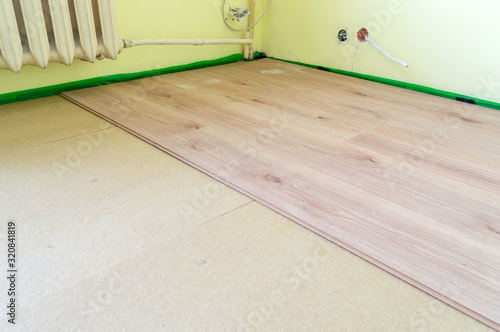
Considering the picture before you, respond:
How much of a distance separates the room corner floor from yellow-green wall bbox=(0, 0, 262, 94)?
26.7 inches

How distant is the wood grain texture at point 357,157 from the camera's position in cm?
86

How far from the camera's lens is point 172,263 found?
2.60 ft

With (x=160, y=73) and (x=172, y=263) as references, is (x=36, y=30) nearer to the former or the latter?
(x=160, y=73)

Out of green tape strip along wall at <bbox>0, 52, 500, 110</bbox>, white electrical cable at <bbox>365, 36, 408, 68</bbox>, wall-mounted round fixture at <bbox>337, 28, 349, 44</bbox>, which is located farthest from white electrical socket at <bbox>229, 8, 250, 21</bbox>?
white electrical cable at <bbox>365, 36, 408, 68</bbox>

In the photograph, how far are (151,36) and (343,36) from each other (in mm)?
1154

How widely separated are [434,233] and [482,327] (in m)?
0.27

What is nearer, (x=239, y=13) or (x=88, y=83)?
(x=88, y=83)

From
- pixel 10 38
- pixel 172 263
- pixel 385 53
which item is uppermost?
pixel 10 38

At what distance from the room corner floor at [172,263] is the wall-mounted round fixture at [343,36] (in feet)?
5.27

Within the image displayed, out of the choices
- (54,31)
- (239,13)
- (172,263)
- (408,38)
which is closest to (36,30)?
(54,31)

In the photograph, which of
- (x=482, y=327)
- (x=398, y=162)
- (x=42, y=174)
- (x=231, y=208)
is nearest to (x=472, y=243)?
(x=482, y=327)

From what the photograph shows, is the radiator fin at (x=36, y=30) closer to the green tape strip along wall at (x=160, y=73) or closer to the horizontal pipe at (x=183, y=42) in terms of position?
the green tape strip along wall at (x=160, y=73)

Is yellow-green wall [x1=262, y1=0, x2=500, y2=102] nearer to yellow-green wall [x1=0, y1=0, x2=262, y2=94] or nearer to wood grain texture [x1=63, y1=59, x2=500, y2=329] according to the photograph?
wood grain texture [x1=63, y1=59, x2=500, y2=329]

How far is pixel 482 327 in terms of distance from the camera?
69cm
